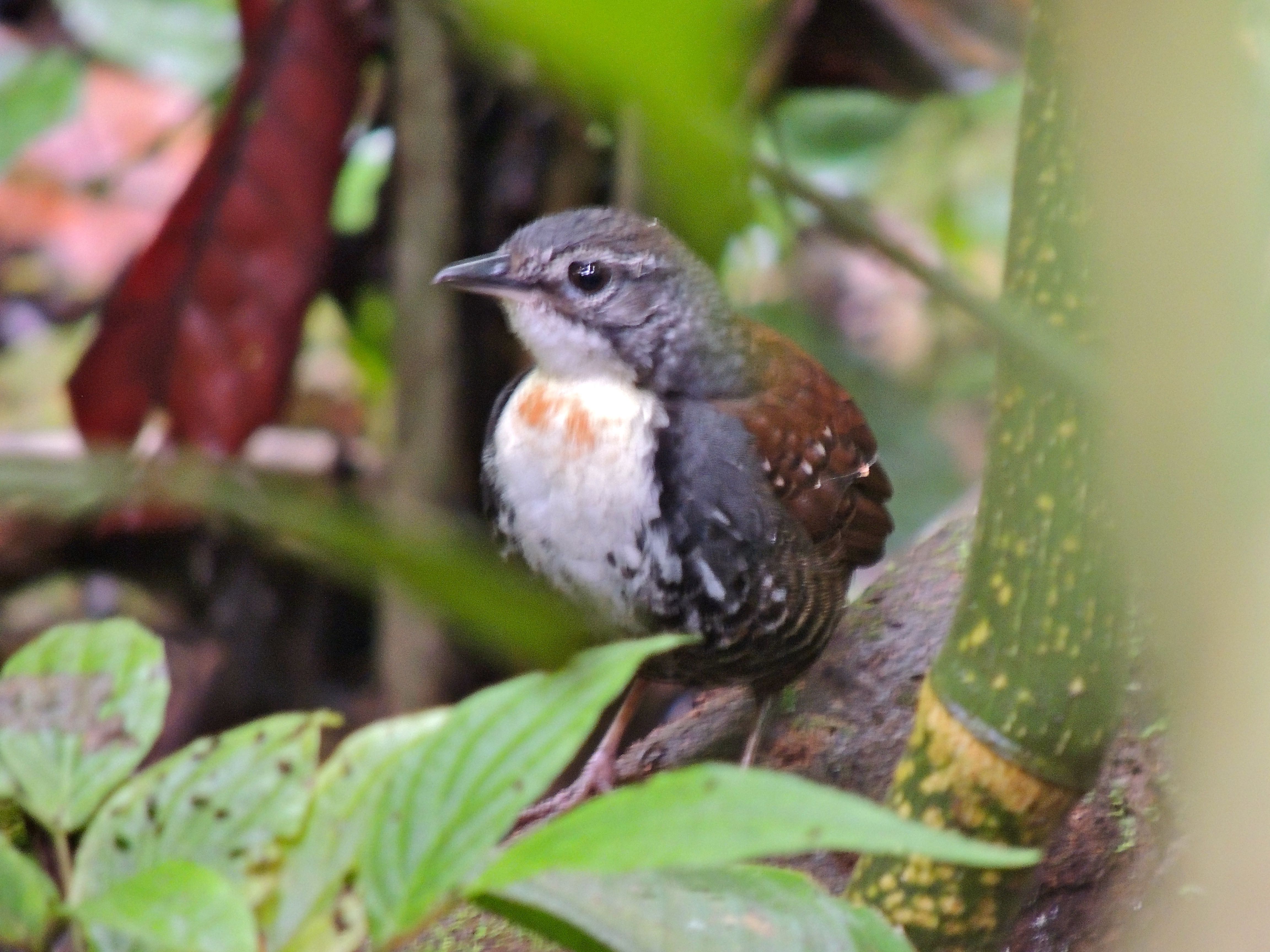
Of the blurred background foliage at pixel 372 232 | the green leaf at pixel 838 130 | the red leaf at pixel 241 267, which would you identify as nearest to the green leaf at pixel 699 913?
the blurred background foliage at pixel 372 232

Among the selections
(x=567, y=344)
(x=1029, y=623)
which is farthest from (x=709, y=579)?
(x=1029, y=623)

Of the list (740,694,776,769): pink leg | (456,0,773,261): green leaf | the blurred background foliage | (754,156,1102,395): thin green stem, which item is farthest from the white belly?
(456,0,773,261): green leaf

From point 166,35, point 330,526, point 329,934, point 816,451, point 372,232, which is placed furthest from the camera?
point 166,35

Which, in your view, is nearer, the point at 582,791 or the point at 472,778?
the point at 472,778

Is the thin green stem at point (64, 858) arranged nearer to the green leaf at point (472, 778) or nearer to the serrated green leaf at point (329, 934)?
the serrated green leaf at point (329, 934)

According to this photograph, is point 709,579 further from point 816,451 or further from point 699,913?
point 699,913

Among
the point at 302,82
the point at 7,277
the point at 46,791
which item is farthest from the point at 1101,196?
the point at 7,277
